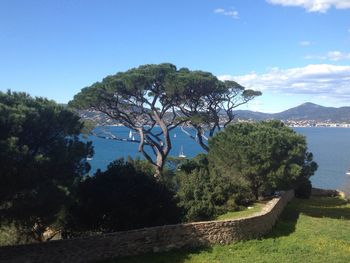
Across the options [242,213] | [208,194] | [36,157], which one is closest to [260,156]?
[208,194]

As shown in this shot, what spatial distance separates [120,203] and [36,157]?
5256mm

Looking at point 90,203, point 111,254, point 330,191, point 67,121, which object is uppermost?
point 67,121

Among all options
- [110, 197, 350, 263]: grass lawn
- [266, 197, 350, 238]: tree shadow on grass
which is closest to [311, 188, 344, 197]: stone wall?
[266, 197, 350, 238]: tree shadow on grass

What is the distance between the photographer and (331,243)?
1714 centimetres

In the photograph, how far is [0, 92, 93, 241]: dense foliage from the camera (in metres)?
12.3

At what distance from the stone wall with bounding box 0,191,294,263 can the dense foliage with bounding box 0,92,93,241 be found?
1012mm

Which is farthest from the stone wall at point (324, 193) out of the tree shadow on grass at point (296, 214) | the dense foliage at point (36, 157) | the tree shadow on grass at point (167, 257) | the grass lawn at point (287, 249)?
the dense foliage at point (36, 157)

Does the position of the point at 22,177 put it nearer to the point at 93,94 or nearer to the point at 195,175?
the point at 195,175

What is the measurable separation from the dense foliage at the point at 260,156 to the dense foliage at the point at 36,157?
1158cm

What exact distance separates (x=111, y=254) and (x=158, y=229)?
5.97 ft

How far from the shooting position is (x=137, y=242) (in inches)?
593

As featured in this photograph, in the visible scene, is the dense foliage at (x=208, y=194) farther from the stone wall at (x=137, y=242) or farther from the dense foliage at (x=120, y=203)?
the stone wall at (x=137, y=242)

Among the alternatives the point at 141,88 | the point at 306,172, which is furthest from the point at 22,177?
the point at 306,172

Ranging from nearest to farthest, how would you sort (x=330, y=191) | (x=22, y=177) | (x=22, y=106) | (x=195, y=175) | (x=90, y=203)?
1. (x=22, y=177)
2. (x=22, y=106)
3. (x=90, y=203)
4. (x=195, y=175)
5. (x=330, y=191)
